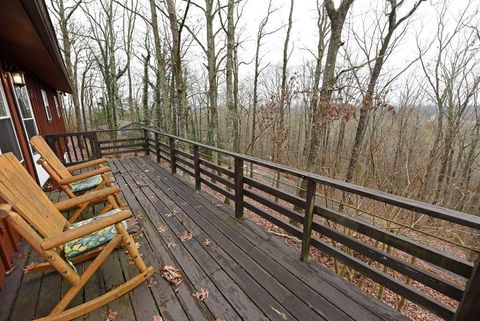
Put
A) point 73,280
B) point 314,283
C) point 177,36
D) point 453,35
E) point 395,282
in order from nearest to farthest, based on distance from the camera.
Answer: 1. point 73,280
2. point 395,282
3. point 314,283
4. point 177,36
5. point 453,35

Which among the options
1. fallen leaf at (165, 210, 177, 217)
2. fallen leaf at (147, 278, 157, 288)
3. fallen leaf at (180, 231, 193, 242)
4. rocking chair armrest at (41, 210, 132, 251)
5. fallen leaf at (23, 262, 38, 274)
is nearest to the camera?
rocking chair armrest at (41, 210, 132, 251)

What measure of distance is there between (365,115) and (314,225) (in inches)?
215

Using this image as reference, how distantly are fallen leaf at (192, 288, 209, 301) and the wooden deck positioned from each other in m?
0.03

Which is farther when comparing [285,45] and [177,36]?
[285,45]

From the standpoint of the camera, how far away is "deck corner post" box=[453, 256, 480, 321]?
1267 mm

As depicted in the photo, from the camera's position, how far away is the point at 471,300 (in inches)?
51.5

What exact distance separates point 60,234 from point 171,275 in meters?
0.96

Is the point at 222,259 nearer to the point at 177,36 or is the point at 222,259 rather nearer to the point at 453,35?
the point at 177,36

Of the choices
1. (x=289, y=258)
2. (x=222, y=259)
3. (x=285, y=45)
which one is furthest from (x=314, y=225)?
(x=285, y=45)

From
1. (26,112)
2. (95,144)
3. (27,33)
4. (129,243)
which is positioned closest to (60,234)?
(129,243)

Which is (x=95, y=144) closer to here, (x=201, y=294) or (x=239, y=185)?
(x=239, y=185)

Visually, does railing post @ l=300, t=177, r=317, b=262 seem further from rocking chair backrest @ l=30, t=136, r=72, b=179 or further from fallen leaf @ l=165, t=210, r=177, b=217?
rocking chair backrest @ l=30, t=136, r=72, b=179

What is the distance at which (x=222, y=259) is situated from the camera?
228 centimetres

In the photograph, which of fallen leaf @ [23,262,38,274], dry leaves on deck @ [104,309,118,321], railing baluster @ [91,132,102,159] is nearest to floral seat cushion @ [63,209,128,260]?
dry leaves on deck @ [104,309,118,321]
